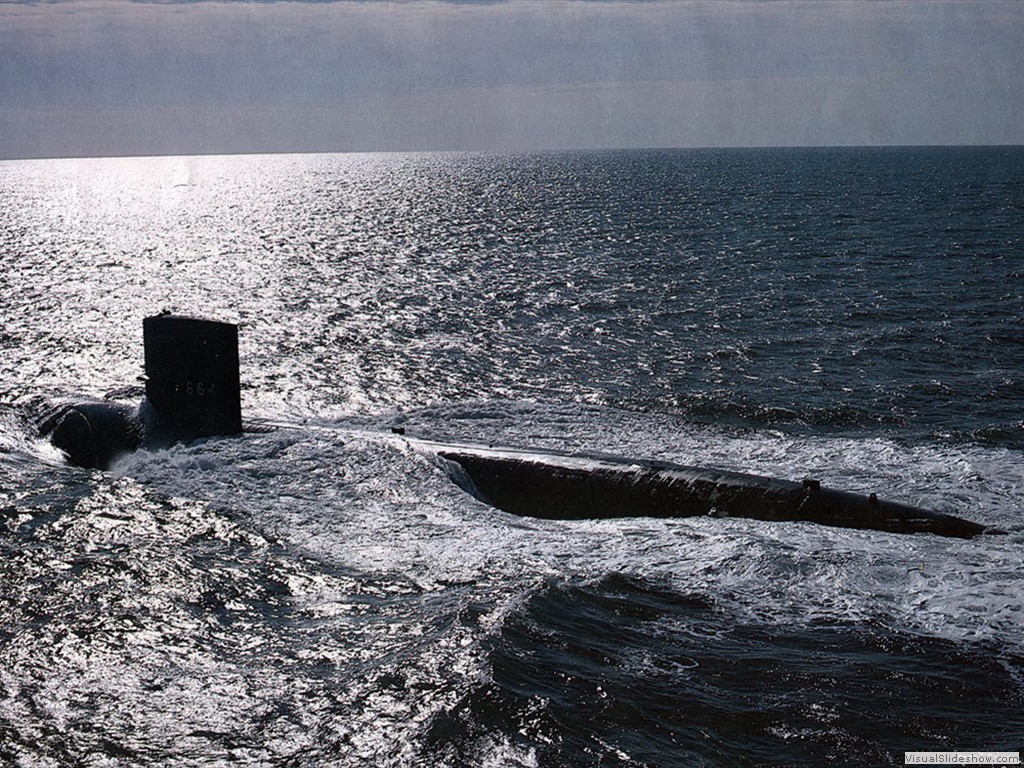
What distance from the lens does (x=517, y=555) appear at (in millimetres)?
12844

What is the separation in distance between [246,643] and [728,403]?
1413 centimetres

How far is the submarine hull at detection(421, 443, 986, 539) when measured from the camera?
13641 millimetres

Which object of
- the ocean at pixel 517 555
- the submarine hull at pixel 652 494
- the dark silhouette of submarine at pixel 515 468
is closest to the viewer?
the ocean at pixel 517 555

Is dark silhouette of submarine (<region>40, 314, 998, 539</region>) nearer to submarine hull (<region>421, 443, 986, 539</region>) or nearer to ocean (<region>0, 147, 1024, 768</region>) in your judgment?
submarine hull (<region>421, 443, 986, 539</region>)

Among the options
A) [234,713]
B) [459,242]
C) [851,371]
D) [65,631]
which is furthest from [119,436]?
[459,242]

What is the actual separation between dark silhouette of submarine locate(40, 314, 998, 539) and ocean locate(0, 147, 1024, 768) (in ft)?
1.34

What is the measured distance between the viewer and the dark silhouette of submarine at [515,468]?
45.4 ft

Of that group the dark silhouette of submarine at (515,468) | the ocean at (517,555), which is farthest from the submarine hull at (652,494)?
the ocean at (517,555)

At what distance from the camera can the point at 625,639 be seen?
10.5 meters

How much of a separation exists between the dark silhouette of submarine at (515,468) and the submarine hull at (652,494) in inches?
0.6

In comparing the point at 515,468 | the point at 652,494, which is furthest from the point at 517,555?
the point at 515,468

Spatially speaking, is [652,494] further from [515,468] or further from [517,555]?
[517,555]

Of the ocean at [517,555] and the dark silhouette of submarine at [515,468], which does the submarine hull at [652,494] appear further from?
the ocean at [517,555]

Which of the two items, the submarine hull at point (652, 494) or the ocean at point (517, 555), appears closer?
the ocean at point (517, 555)
